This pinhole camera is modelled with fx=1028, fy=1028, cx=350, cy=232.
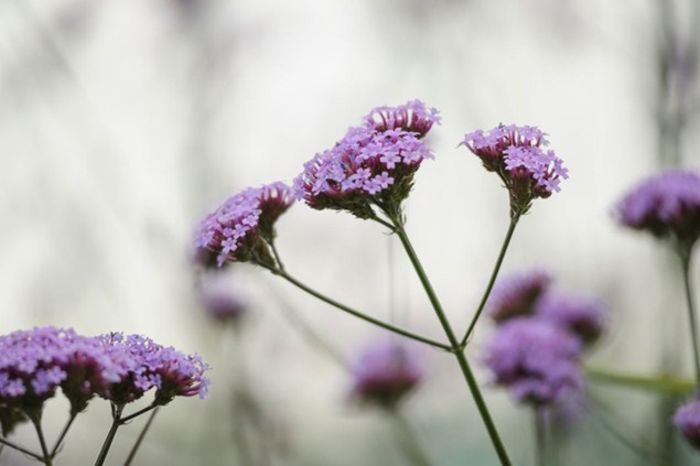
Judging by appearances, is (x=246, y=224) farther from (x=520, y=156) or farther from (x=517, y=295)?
(x=517, y=295)

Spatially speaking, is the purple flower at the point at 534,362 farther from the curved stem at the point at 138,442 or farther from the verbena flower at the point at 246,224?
the curved stem at the point at 138,442

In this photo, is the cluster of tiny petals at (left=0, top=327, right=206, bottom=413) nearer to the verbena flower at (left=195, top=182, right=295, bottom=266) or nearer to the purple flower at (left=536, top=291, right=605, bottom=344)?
the verbena flower at (left=195, top=182, right=295, bottom=266)

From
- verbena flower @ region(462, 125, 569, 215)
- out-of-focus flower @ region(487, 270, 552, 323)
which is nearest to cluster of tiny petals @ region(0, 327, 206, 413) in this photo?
verbena flower @ region(462, 125, 569, 215)

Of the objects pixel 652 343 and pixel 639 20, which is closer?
pixel 639 20

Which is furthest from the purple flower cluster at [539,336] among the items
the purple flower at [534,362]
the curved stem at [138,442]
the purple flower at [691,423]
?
the curved stem at [138,442]

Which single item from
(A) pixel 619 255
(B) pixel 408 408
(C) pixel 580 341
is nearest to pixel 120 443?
(B) pixel 408 408

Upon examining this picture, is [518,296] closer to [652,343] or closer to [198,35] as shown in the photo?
[652,343]
